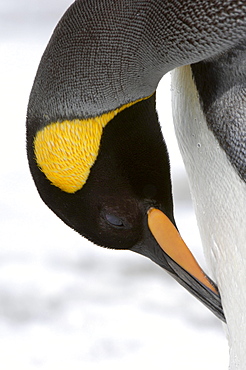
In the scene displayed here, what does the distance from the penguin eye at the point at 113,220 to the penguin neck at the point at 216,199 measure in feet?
0.50

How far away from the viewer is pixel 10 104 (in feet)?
9.86

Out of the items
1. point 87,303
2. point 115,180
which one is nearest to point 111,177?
point 115,180

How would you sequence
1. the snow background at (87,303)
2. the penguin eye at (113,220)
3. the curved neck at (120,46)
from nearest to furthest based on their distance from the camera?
1. the curved neck at (120,46)
2. the penguin eye at (113,220)
3. the snow background at (87,303)

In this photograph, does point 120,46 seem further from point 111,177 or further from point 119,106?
point 111,177

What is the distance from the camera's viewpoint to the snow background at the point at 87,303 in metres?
1.93

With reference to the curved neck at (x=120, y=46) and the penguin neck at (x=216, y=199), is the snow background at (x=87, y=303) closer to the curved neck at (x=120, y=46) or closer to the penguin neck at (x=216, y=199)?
the penguin neck at (x=216, y=199)

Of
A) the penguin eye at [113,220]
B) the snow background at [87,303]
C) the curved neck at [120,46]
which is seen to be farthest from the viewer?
the snow background at [87,303]

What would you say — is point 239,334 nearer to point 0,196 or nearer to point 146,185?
point 146,185

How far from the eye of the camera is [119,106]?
38.8 inches

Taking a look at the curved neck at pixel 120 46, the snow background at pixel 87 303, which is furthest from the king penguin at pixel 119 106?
the snow background at pixel 87 303

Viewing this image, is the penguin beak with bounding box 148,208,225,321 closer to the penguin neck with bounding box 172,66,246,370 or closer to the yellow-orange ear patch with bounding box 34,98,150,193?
the penguin neck with bounding box 172,66,246,370

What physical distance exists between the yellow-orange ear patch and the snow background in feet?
3.29

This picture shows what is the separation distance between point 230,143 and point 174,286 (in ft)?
3.81

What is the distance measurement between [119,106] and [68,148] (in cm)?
9
